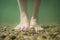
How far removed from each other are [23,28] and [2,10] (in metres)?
1.29

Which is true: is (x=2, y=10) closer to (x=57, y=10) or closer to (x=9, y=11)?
(x=9, y=11)

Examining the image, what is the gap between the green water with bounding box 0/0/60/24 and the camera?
2.71m

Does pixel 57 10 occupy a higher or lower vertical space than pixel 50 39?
higher

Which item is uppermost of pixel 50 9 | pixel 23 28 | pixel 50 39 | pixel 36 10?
pixel 50 9

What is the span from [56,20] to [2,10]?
767 millimetres

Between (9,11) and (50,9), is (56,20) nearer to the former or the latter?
(50,9)

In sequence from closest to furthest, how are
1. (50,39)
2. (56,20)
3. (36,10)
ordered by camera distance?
(50,39)
(36,10)
(56,20)

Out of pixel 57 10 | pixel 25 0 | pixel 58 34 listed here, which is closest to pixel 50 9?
pixel 57 10

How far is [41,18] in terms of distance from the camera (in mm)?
2662

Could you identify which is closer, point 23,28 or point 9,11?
point 23,28

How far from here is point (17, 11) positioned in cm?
275

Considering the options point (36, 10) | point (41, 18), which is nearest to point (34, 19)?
point (36, 10)

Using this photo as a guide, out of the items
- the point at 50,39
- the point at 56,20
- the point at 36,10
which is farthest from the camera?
the point at 56,20

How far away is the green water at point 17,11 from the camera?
2.71m
